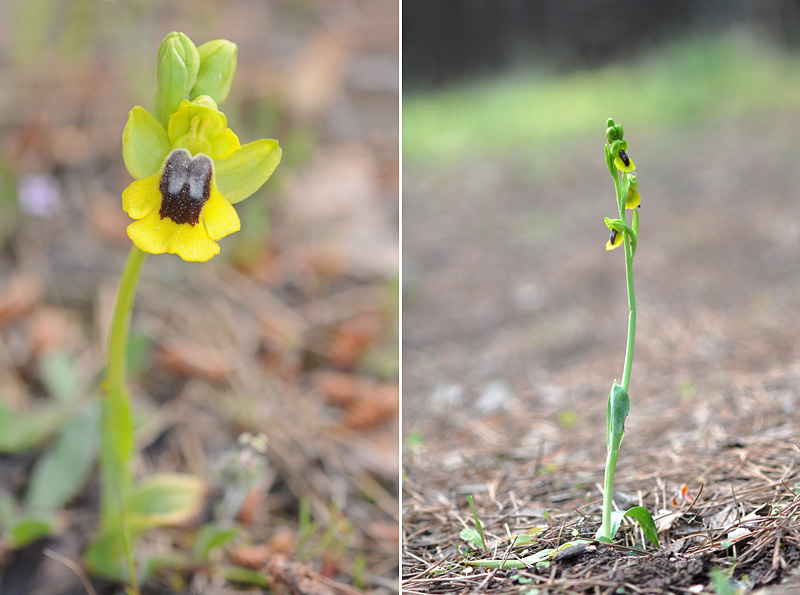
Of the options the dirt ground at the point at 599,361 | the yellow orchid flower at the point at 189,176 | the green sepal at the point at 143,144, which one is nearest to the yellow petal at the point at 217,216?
the yellow orchid flower at the point at 189,176

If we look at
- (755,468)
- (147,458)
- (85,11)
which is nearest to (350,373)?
(147,458)

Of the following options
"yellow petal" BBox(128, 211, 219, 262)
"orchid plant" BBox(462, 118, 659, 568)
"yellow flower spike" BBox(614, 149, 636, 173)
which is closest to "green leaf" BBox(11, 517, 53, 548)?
"yellow petal" BBox(128, 211, 219, 262)

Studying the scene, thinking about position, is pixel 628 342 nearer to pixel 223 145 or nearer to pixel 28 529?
pixel 223 145

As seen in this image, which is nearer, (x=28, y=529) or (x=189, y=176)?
(x=189, y=176)

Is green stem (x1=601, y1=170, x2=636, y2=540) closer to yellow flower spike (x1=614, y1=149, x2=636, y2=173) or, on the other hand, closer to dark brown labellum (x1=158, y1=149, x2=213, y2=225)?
yellow flower spike (x1=614, y1=149, x2=636, y2=173)

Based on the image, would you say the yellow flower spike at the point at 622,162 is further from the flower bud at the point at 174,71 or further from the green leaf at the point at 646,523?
the flower bud at the point at 174,71

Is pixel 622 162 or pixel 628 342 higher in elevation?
pixel 622 162

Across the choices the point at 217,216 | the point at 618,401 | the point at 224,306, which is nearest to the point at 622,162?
the point at 618,401

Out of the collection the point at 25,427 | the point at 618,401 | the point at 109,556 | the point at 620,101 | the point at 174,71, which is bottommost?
the point at 109,556
